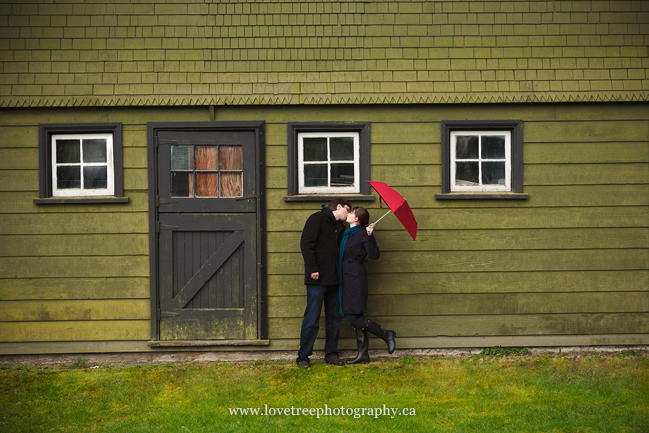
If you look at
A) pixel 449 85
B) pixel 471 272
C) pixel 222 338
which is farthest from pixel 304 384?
pixel 449 85

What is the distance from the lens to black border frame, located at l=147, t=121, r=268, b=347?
5969mm

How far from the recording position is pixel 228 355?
6035 mm

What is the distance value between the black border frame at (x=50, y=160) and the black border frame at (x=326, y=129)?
73.3 inches

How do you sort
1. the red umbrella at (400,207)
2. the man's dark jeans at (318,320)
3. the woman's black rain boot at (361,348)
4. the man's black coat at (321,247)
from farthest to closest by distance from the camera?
the woman's black rain boot at (361,348) → the man's dark jeans at (318,320) → the man's black coat at (321,247) → the red umbrella at (400,207)

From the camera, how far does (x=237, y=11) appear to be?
Answer: 597 centimetres

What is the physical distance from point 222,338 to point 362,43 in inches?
144

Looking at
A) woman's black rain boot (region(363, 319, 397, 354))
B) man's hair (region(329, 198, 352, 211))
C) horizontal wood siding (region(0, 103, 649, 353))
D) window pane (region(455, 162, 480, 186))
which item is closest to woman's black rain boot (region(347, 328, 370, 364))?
woman's black rain boot (region(363, 319, 397, 354))

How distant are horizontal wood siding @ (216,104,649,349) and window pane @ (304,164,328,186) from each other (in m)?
0.33

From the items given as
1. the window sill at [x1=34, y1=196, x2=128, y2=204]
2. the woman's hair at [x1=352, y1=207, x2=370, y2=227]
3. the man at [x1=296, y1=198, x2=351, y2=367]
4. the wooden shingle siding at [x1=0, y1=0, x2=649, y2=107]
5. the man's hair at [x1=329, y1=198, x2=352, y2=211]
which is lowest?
the man at [x1=296, y1=198, x2=351, y2=367]

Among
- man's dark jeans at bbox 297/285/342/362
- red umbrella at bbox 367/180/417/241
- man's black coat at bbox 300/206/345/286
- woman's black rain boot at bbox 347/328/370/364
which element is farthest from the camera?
woman's black rain boot at bbox 347/328/370/364

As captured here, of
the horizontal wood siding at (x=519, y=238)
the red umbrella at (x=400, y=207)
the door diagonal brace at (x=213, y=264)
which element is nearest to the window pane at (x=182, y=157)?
the door diagonal brace at (x=213, y=264)

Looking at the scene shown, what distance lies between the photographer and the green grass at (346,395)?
13.4ft

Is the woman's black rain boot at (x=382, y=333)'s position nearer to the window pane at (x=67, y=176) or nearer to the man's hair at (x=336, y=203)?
the man's hair at (x=336, y=203)

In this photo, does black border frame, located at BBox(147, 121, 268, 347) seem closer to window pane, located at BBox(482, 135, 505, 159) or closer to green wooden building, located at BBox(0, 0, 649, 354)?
green wooden building, located at BBox(0, 0, 649, 354)
